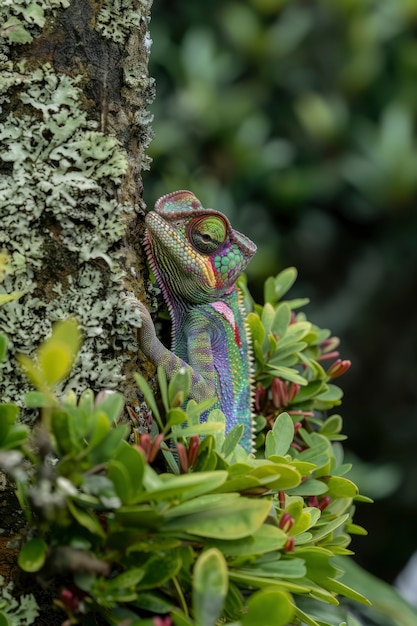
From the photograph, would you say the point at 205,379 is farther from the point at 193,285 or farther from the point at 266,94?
the point at 266,94

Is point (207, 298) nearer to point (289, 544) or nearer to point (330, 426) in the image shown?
point (330, 426)

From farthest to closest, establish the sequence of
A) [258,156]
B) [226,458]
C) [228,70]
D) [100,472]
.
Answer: [228,70] < [258,156] < [226,458] < [100,472]

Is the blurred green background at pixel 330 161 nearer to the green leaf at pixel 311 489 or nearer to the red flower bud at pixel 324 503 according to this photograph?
the red flower bud at pixel 324 503

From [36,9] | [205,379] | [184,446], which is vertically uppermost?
[36,9]

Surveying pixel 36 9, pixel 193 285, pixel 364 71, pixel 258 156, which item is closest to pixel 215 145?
pixel 258 156

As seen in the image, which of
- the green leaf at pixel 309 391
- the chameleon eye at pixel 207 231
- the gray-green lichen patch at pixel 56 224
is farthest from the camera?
the chameleon eye at pixel 207 231

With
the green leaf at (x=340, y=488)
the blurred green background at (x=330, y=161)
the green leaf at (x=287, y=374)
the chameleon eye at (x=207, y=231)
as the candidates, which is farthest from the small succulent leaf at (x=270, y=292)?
the blurred green background at (x=330, y=161)

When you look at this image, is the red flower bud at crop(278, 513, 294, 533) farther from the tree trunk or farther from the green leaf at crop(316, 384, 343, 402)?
the green leaf at crop(316, 384, 343, 402)
